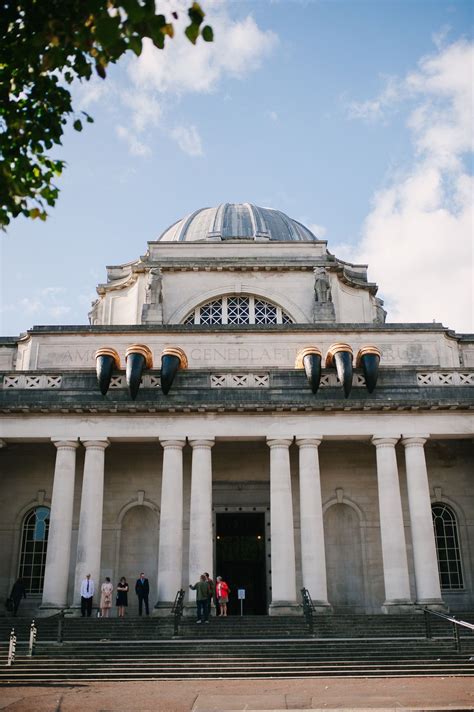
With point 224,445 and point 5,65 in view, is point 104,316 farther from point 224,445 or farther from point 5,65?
point 5,65

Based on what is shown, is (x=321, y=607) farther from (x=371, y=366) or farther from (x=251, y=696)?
(x=251, y=696)

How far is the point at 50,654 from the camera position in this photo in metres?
17.3

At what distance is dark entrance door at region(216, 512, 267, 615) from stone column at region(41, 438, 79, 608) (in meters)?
5.77

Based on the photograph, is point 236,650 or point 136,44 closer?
point 136,44

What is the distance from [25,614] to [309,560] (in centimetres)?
1023

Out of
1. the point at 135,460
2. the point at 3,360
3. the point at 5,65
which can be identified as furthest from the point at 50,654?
the point at 3,360

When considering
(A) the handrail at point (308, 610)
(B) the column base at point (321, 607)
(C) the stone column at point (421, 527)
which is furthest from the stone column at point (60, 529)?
(C) the stone column at point (421, 527)

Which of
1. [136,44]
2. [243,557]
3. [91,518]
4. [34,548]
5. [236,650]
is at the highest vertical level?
[136,44]

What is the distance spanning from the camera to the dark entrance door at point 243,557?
1032 inches

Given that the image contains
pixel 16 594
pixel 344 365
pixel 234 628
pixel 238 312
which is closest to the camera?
pixel 234 628

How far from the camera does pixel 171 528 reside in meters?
23.4

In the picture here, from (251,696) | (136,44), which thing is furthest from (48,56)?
(251,696)

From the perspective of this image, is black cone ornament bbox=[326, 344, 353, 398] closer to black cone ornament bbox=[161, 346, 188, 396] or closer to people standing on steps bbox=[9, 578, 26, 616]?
black cone ornament bbox=[161, 346, 188, 396]

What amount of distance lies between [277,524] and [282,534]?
0.36m
